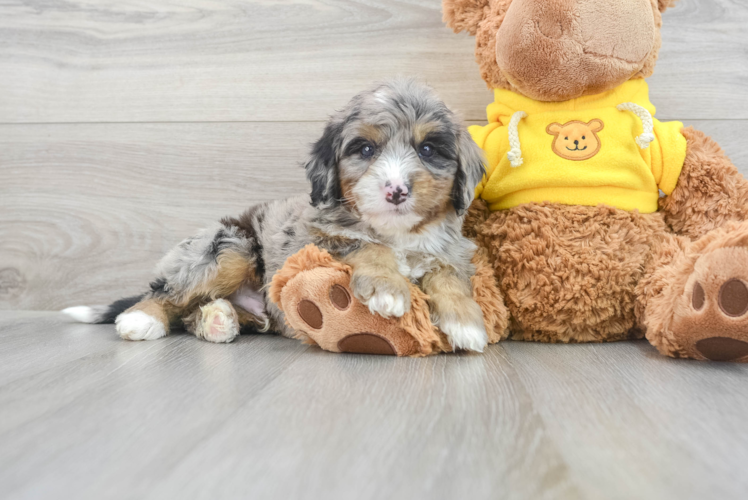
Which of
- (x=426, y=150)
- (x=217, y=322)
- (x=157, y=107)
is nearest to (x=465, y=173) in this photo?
(x=426, y=150)

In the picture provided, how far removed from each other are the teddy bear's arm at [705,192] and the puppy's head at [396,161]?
0.72 m

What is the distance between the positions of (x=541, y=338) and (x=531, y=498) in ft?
3.91

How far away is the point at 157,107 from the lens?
9.20ft

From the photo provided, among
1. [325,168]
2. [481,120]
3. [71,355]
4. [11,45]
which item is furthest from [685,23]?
[11,45]

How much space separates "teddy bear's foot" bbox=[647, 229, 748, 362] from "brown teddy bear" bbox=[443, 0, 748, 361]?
3.2 inches

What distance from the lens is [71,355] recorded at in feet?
6.18

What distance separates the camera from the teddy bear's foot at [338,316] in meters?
1.70

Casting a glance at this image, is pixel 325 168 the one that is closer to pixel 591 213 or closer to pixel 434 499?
pixel 591 213

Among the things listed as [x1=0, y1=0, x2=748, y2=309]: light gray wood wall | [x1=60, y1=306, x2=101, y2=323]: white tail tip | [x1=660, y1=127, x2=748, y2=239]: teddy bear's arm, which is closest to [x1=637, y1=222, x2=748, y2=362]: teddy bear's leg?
[x1=660, y1=127, x2=748, y2=239]: teddy bear's arm

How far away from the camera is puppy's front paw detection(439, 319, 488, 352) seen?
5.67ft

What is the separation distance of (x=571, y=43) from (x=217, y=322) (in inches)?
62.3

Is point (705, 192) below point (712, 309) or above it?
above

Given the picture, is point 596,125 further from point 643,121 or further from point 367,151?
point 367,151

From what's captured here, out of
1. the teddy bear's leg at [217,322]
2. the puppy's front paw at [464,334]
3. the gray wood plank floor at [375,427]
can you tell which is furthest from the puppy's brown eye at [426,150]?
the teddy bear's leg at [217,322]
